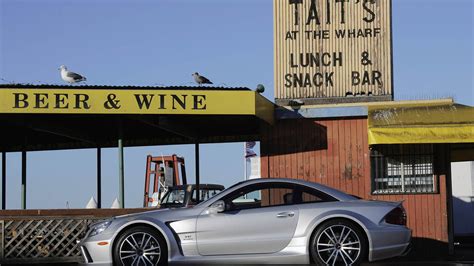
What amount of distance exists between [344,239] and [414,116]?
5.33m

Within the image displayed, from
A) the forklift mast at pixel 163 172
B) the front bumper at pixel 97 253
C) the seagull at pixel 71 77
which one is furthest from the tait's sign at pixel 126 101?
the forklift mast at pixel 163 172

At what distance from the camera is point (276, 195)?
1102 centimetres

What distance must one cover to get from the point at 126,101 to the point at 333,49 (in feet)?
17.7

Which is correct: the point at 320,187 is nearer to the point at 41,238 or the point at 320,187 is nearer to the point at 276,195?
the point at 276,195

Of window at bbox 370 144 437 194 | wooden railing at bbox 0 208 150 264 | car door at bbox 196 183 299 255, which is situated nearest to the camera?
car door at bbox 196 183 299 255

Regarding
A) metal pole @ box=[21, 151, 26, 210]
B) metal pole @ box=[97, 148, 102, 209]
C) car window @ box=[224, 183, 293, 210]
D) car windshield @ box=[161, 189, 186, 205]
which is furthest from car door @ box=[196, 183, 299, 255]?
metal pole @ box=[97, 148, 102, 209]

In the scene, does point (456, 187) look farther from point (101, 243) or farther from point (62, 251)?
point (101, 243)

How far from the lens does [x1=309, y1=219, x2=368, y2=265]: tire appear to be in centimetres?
1031

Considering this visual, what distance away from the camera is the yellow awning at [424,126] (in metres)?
14.6

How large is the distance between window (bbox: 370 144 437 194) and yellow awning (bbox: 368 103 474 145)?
1.08m

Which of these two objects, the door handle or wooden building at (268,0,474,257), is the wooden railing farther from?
the door handle

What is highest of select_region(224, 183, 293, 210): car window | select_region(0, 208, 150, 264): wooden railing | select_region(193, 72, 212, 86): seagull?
select_region(193, 72, 212, 86): seagull

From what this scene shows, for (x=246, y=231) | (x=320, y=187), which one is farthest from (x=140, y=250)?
(x=320, y=187)

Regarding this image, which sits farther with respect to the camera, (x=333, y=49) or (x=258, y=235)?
(x=333, y=49)
